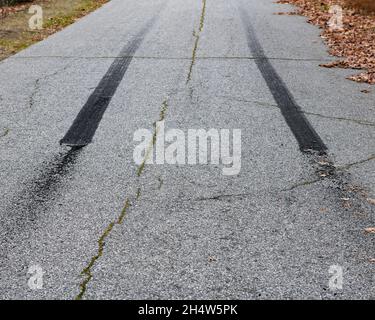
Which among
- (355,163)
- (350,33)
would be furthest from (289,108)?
(350,33)

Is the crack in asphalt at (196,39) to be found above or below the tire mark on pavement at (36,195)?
above

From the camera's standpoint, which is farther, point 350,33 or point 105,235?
point 350,33

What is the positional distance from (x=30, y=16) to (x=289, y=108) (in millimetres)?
10776

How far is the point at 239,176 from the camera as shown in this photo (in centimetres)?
493

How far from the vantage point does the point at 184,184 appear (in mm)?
4781

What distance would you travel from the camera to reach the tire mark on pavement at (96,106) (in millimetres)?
5899

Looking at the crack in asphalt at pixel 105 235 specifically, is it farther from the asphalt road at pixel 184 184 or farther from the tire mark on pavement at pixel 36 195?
the tire mark on pavement at pixel 36 195

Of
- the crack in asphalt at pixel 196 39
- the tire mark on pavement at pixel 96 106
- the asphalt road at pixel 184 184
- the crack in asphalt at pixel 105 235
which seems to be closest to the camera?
the crack in asphalt at pixel 105 235

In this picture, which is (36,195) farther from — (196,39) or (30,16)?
(30,16)

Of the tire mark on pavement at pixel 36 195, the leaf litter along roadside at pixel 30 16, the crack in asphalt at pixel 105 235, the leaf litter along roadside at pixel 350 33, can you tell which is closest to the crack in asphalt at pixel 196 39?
the leaf litter along roadside at pixel 350 33

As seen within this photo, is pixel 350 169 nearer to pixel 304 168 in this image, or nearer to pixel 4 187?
pixel 304 168

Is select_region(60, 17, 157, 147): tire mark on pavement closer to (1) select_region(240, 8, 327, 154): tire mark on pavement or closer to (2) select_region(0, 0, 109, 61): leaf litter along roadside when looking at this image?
(1) select_region(240, 8, 327, 154): tire mark on pavement

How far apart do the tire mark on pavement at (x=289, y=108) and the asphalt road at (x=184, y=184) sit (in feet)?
0.11

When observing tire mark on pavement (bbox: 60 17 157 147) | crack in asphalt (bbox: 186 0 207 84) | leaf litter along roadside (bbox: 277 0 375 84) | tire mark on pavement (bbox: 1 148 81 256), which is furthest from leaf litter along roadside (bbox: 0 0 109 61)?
leaf litter along roadside (bbox: 277 0 375 84)
